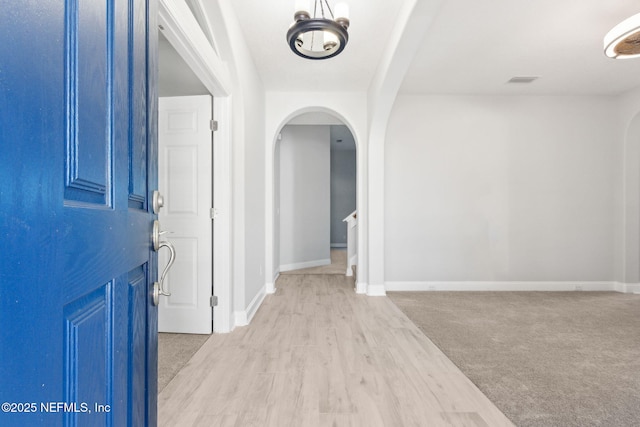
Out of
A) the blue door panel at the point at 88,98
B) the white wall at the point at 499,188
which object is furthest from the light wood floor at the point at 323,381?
the white wall at the point at 499,188

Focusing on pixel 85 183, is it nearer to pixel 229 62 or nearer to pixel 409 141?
pixel 229 62

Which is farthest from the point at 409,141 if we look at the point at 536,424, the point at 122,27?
the point at 122,27

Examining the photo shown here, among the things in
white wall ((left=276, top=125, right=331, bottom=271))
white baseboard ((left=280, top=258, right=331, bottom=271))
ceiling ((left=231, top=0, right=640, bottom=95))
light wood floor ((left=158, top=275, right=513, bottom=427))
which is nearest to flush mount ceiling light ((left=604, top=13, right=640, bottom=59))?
ceiling ((left=231, top=0, right=640, bottom=95))

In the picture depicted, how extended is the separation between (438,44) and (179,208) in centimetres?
291

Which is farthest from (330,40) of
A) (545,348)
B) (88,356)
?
(545,348)

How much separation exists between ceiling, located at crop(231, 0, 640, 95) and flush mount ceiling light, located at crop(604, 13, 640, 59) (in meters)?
0.27

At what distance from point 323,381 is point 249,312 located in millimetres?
1491

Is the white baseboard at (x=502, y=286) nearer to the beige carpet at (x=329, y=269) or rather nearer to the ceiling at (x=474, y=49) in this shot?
the beige carpet at (x=329, y=269)

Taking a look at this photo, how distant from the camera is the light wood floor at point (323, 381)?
5.84ft

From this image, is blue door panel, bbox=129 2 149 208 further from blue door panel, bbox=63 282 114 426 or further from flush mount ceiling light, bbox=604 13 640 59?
flush mount ceiling light, bbox=604 13 640 59

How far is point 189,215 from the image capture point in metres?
3.05

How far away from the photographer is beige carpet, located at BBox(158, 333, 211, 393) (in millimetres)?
2250

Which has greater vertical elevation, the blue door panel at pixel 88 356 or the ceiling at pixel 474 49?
the ceiling at pixel 474 49

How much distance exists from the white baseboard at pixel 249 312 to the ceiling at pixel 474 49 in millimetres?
2606
